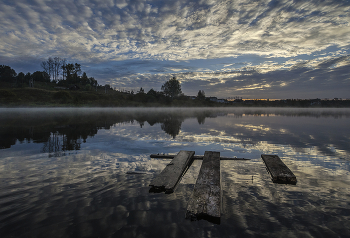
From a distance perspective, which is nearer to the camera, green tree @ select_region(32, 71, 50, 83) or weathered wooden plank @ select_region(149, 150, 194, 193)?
weathered wooden plank @ select_region(149, 150, 194, 193)

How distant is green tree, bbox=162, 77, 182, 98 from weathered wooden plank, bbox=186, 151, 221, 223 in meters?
143

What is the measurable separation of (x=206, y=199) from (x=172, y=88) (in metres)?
145

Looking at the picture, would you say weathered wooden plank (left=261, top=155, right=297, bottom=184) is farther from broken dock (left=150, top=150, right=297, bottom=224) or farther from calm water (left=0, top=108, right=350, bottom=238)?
calm water (left=0, top=108, right=350, bottom=238)

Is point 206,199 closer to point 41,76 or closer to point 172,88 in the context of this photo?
point 172,88

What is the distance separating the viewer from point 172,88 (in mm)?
146625

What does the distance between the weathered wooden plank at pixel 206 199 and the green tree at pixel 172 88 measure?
143 metres

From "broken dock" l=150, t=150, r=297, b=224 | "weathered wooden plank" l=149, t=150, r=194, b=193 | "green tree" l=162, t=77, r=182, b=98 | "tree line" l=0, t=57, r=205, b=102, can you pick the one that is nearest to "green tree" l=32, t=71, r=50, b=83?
"tree line" l=0, t=57, r=205, b=102

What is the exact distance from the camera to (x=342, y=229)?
12.5 feet

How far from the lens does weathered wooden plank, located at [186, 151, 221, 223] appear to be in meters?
4.01

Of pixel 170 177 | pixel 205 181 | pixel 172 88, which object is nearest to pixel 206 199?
pixel 205 181

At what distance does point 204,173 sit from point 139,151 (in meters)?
5.03

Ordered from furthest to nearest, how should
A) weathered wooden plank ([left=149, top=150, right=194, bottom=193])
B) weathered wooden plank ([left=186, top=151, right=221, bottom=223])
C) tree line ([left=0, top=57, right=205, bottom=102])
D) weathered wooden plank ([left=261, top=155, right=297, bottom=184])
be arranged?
tree line ([left=0, top=57, right=205, bottom=102]) < weathered wooden plank ([left=261, top=155, right=297, bottom=184]) < weathered wooden plank ([left=149, top=150, right=194, bottom=193]) < weathered wooden plank ([left=186, top=151, right=221, bottom=223])

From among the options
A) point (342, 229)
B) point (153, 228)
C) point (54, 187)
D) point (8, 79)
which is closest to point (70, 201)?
point (54, 187)

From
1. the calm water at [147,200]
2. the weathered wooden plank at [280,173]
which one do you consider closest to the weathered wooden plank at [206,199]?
the calm water at [147,200]
